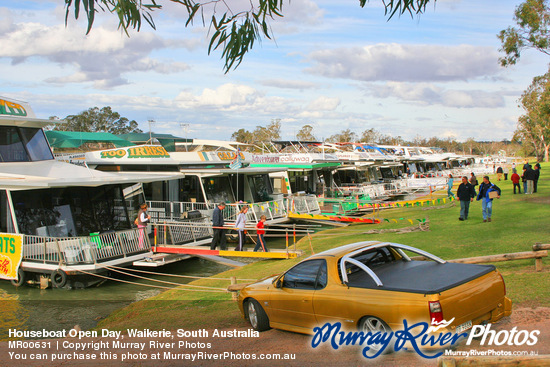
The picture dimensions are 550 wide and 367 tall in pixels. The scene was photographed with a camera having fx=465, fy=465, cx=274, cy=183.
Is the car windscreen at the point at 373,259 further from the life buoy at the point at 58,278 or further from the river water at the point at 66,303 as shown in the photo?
the life buoy at the point at 58,278

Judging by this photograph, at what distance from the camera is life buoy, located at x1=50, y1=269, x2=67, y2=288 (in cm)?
1430

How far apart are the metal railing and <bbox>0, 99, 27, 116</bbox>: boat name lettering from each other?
598cm

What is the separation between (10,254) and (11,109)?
6.34 metres

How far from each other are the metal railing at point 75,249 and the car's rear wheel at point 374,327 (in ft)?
34.9

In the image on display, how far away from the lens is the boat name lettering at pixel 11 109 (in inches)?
713

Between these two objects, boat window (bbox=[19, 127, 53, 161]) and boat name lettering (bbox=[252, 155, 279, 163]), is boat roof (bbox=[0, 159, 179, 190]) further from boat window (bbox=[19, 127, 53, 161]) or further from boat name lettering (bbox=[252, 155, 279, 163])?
boat name lettering (bbox=[252, 155, 279, 163])

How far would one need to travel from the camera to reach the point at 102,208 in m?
17.1

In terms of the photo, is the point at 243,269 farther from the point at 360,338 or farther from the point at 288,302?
the point at 360,338

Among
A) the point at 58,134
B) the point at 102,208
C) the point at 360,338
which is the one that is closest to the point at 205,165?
the point at 102,208

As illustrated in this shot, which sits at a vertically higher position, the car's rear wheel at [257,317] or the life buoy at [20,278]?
the car's rear wheel at [257,317]

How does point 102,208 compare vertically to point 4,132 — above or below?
below

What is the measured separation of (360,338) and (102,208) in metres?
13.3

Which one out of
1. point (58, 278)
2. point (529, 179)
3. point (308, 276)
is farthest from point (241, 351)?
point (529, 179)

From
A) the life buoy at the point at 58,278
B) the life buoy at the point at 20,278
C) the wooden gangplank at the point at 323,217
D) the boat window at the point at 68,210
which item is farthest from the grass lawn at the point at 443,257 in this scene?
the life buoy at the point at 20,278
